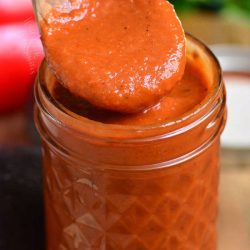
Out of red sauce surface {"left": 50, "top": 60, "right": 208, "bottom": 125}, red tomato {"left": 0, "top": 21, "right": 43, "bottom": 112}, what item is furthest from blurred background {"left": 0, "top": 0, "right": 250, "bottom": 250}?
red sauce surface {"left": 50, "top": 60, "right": 208, "bottom": 125}

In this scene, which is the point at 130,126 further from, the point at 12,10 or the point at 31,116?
the point at 12,10

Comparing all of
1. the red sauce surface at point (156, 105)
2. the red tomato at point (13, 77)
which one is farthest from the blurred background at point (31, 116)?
the red sauce surface at point (156, 105)

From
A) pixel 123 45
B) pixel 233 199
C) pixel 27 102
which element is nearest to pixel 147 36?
pixel 123 45

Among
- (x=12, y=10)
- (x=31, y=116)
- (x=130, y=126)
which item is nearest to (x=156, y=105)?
(x=130, y=126)

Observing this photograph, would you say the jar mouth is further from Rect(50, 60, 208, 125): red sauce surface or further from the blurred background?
the blurred background

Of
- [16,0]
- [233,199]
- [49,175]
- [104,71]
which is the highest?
[104,71]

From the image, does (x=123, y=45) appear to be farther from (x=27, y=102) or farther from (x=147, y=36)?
(x=27, y=102)
